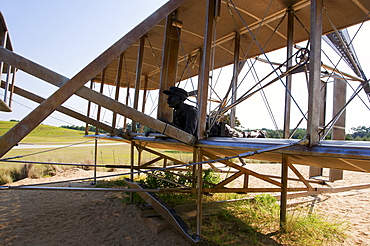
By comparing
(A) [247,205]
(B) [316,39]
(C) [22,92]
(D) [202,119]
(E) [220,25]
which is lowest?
(A) [247,205]

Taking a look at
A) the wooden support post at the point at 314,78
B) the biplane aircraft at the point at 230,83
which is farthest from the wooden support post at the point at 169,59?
the wooden support post at the point at 314,78

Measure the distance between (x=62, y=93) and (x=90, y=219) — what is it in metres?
4.23

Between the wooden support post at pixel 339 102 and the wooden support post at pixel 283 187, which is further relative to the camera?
the wooden support post at pixel 339 102

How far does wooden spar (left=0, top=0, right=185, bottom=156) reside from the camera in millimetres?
2166

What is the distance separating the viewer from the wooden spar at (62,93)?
2.17m

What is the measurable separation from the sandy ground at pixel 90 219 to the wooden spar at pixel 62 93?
9.76 feet

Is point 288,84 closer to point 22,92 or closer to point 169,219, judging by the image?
point 169,219

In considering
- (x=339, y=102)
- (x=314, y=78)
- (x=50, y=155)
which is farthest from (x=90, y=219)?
(x=50, y=155)

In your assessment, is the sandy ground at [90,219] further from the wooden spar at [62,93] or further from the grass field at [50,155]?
the wooden spar at [62,93]

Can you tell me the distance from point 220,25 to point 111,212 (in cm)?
498

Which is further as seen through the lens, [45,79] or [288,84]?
[288,84]

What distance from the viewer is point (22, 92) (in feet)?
13.5

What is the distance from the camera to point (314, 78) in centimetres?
226

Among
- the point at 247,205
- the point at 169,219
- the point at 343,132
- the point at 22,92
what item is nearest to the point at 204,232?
the point at 169,219
